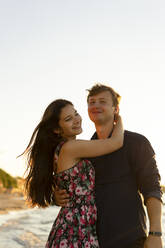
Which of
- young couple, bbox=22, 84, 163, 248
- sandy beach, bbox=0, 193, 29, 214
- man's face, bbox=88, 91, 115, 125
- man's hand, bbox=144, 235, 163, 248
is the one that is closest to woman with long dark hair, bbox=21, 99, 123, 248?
young couple, bbox=22, 84, 163, 248

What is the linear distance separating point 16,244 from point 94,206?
808 centimetres

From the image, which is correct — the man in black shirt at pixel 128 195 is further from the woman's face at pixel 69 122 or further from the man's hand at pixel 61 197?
the woman's face at pixel 69 122

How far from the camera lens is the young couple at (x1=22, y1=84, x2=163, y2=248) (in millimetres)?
2945

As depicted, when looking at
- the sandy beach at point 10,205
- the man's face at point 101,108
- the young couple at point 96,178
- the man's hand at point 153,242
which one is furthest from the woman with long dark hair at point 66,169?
the sandy beach at point 10,205

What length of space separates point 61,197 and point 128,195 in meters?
0.71

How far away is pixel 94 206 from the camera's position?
3113mm

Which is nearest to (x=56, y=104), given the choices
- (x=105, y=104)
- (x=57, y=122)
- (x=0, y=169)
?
(x=57, y=122)

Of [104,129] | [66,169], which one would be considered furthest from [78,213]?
[104,129]

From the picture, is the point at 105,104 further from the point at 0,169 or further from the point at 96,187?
the point at 0,169

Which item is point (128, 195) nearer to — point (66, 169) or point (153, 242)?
point (153, 242)

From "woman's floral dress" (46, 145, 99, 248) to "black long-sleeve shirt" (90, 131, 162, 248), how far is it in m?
0.07

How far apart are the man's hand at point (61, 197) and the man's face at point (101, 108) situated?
30.3 inches

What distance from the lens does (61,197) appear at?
11.0 feet

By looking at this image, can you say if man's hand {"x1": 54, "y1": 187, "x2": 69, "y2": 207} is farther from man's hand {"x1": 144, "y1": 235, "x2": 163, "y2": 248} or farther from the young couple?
man's hand {"x1": 144, "y1": 235, "x2": 163, "y2": 248}
